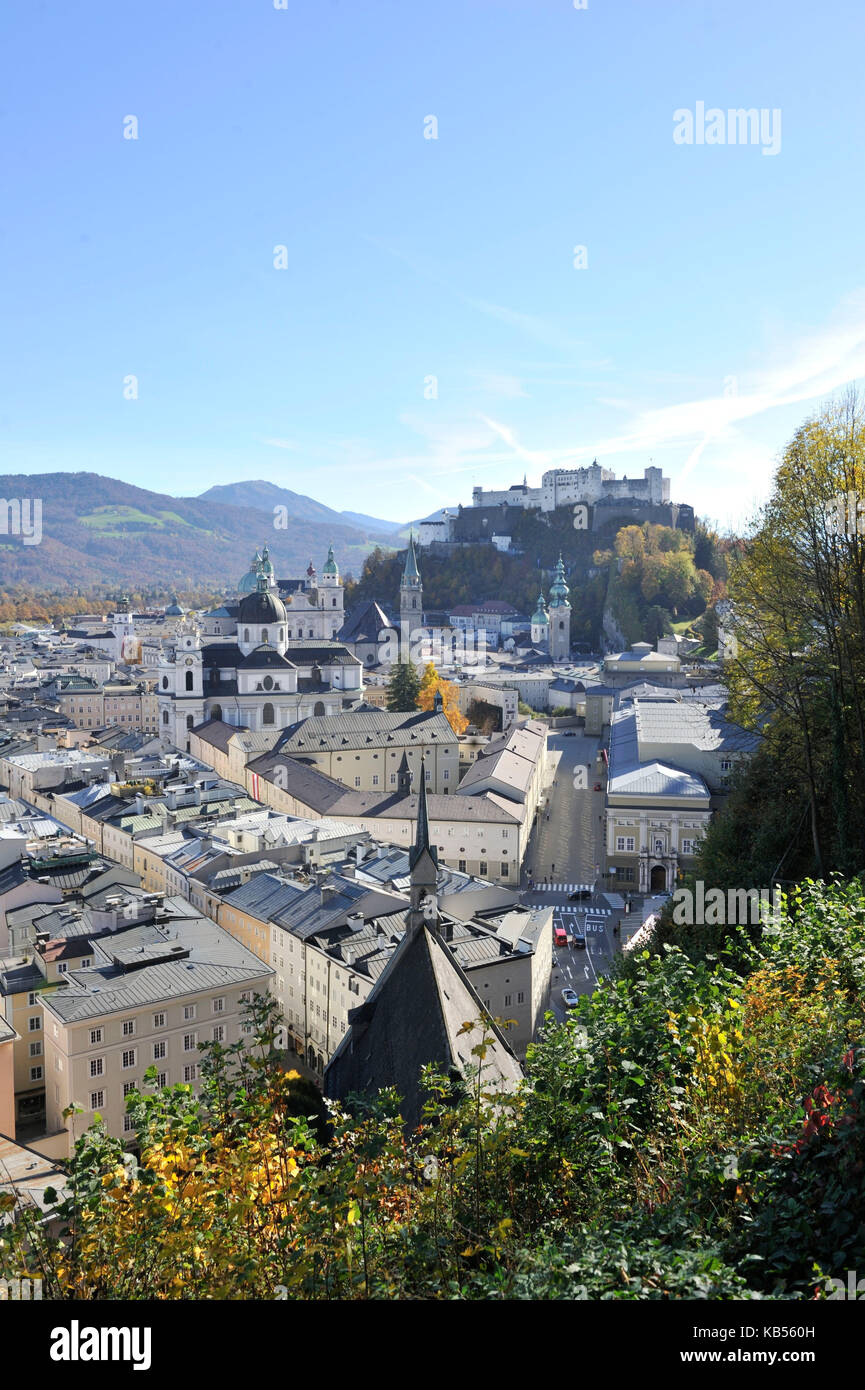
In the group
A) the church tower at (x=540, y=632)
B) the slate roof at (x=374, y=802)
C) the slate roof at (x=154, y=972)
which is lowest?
the slate roof at (x=154, y=972)

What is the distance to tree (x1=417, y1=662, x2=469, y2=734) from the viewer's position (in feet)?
206

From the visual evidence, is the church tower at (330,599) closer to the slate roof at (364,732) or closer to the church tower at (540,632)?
the church tower at (540,632)

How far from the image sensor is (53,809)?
4406cm

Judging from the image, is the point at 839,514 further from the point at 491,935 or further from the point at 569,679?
the point at 569,679

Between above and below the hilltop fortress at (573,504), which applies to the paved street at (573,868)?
below

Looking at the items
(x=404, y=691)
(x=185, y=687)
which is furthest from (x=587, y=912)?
(x=185, y=687)

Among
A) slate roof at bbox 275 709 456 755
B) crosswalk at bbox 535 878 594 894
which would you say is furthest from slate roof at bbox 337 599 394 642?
crosswalk at bbox 535 878 594 894

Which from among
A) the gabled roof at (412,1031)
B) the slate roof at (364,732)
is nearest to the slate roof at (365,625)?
the slate roof at (364,732)

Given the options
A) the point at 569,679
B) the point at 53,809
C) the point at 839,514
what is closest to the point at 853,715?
the point at 839,514

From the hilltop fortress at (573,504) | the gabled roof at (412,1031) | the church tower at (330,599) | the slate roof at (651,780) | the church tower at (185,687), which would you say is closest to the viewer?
the gabled roof at (412,1031)

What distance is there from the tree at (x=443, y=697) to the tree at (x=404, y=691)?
0.56 m

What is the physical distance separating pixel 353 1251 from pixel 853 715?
40.6 ft

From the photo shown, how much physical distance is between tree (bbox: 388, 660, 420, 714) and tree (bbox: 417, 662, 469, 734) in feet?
1.84

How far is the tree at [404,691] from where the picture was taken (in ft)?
209
